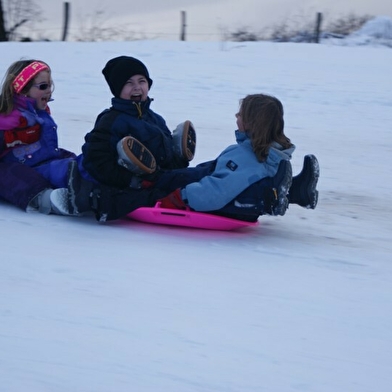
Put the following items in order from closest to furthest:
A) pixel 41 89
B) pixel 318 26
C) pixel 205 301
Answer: pixel 205 301 < pixel 41 89 < pixel 318 26

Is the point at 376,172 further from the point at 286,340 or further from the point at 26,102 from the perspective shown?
the point at 286,340

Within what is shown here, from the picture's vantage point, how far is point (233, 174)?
3.79m

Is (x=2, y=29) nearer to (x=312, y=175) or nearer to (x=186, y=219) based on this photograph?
(x=186, y=219)

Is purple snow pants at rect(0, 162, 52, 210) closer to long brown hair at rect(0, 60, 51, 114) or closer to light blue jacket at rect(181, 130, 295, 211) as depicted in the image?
long brown hair at rect(0, 60, 51, 114)

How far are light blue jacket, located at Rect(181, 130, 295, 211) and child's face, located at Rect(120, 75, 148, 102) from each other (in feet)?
1.90

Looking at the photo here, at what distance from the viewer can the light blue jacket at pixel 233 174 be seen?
379cm

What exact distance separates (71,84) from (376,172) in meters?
4.82

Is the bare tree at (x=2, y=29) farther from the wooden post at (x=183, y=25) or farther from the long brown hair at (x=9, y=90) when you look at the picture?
the long brown hair at (x=9, y=90)

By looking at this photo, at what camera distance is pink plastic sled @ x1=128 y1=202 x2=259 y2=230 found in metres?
3.96

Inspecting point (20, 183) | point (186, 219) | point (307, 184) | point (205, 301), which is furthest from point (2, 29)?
point (205, 301)

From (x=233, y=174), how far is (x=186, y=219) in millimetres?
371

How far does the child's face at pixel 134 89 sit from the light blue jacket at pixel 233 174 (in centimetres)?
58

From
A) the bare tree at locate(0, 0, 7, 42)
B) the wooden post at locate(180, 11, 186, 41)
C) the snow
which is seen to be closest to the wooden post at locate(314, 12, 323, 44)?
the wooden post at locate(180, 11, 186, 41)

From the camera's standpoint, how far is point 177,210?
13.0ft
